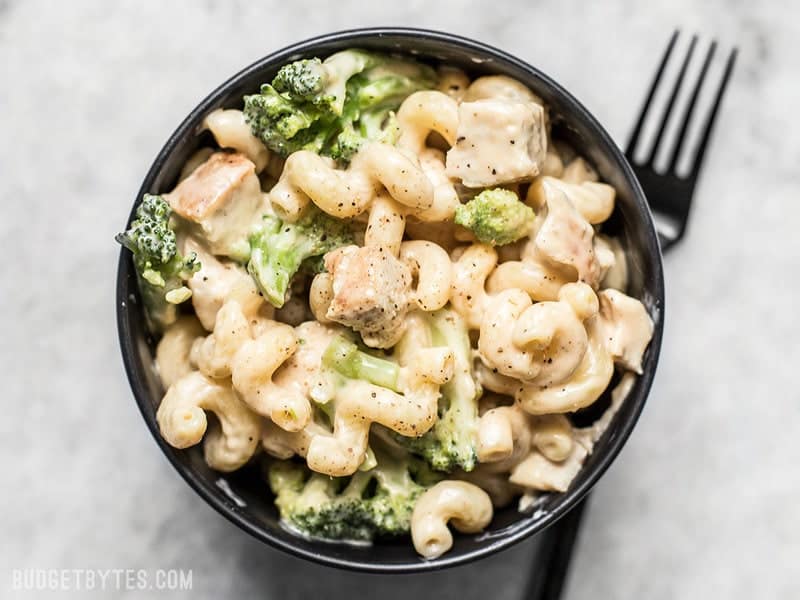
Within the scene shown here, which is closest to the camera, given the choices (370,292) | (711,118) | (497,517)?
(370,292)

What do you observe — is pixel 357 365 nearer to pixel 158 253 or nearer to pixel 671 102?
pixel 158 253

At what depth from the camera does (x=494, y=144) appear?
1536 millimetres

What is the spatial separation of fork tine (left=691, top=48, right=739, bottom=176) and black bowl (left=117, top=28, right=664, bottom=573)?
30cm

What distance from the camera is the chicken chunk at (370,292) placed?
1452 mm

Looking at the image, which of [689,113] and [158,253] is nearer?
[158,253]

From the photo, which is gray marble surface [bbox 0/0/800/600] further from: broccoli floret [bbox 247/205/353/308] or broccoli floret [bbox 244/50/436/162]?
broccoli floret [bbox 247/205/353/308]

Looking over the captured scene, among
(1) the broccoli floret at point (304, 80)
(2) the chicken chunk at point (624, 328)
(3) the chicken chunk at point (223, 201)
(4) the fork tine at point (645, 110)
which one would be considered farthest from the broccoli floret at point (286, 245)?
(4) the fork tine at point (645, 110)

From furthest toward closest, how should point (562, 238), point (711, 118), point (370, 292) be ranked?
point (711, 118), point (562, 238), point (370, 292)

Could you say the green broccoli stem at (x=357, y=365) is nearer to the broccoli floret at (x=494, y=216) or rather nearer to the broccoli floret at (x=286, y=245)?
the broccoli floret at (x=286, y=245)

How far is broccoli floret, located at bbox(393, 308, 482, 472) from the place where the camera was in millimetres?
1566

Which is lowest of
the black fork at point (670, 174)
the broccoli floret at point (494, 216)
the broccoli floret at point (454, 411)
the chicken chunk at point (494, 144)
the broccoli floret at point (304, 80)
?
the broccoli floret at point (454, 411)

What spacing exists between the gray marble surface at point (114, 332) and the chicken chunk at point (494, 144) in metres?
0.45

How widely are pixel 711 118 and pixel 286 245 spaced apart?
874mm

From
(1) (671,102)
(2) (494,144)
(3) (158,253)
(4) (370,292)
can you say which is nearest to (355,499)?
(4) (370,292)
